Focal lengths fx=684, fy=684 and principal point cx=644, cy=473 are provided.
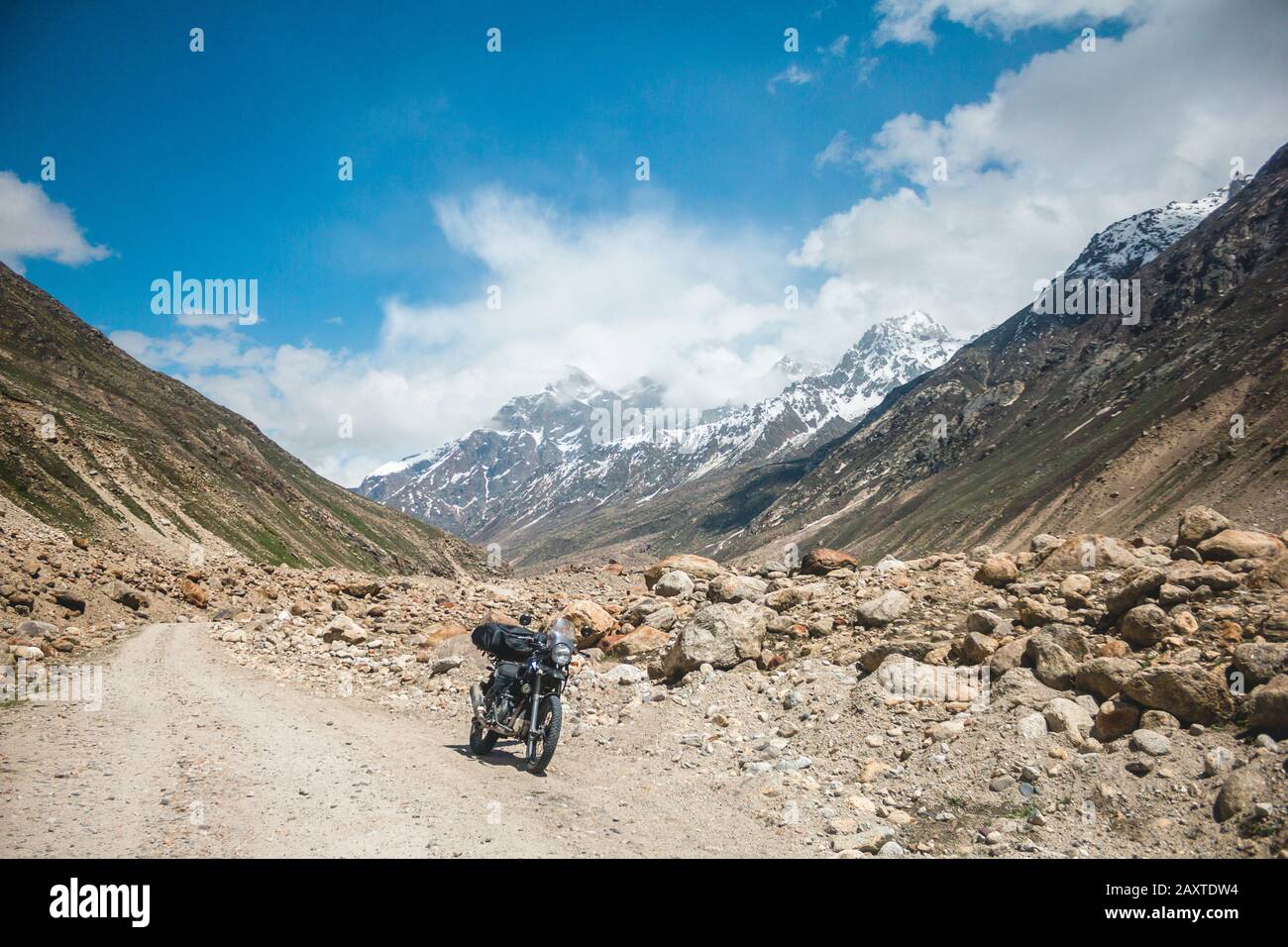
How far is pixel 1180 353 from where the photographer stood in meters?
124

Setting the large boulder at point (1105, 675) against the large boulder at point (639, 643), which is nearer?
the large boulder at point (1105, 675)

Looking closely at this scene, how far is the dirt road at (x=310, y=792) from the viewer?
22.0 feet

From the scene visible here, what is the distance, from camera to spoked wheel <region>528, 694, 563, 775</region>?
10273mm

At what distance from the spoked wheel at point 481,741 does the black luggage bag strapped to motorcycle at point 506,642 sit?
118cm

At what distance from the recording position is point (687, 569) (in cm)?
2358

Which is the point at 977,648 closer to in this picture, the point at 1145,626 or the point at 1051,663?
the point at 1051,663

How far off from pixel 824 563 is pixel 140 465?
82012mm

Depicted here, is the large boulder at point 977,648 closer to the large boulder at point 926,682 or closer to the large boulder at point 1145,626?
the large boulder at point 926,682

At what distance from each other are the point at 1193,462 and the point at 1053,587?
88.9 metres

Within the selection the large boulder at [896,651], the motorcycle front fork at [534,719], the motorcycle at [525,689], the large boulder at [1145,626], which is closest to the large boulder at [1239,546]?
the large boulder at [1145,626]

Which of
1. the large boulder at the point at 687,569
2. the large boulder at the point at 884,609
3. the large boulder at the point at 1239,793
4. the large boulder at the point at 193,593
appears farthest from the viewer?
the large boulder at the point at 193,593
